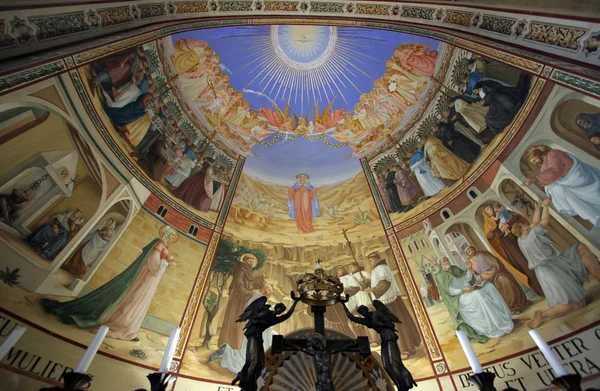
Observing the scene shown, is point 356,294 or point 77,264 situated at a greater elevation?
point 356,294

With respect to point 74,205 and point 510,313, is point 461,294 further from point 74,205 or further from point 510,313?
point 74,205

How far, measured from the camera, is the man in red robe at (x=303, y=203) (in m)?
11.7

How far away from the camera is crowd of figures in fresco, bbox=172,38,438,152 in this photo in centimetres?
916

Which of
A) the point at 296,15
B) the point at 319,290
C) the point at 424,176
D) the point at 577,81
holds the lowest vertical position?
the point at 319,290

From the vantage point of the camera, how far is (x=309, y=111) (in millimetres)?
11086

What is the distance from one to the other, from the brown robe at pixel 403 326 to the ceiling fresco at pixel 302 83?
461 centimetres

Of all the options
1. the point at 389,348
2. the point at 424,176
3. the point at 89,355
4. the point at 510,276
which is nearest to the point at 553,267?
the point at 510,276

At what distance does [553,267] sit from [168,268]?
9531 millimetres

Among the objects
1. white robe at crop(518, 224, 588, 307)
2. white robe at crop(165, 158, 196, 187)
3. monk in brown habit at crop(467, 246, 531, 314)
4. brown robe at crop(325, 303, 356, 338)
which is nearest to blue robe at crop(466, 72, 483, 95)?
white robe at crop(518, 224, 588, 307)

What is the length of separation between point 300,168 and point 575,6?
8.23 meters

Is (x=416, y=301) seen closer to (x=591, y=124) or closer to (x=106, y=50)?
(x=591, y=124)

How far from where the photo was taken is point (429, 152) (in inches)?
384

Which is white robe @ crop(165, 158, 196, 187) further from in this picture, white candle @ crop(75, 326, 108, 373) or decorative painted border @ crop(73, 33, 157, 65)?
white candle @ crop(75, 326, 108, 373)

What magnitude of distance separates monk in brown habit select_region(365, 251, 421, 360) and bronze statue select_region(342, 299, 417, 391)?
611 cm
